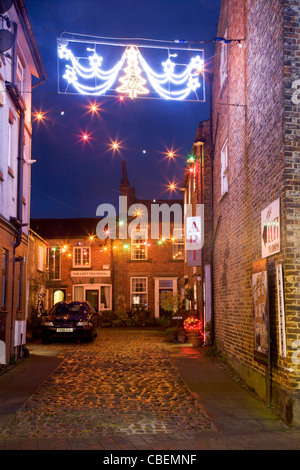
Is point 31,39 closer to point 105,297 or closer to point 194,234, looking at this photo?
point 194,234

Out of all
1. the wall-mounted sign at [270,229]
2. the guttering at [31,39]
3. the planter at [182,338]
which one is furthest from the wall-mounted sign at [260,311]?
the planter at [182,338]

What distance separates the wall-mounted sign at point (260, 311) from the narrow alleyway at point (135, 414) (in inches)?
32.6

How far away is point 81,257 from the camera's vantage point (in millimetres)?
34438

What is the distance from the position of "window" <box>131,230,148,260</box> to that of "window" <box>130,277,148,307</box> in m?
1.53

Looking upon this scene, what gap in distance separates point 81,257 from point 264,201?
27258mm

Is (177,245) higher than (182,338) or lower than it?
higher

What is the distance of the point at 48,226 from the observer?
122ft

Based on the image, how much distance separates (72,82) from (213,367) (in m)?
7.22

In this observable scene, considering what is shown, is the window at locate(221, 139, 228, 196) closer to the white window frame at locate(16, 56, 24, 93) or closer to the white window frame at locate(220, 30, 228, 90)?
the white window frame at locate(220, 30, 228, 90)

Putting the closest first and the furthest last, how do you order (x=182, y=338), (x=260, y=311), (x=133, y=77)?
(x=260, y=311)
(x=133, y=77)
(x=182, y=338)

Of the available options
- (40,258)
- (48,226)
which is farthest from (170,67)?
(48,226)

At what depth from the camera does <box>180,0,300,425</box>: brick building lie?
6.80 m

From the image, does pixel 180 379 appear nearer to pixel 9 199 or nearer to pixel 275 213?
pixel 275 213

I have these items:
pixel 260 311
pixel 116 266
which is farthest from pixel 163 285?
pixel 260 311
